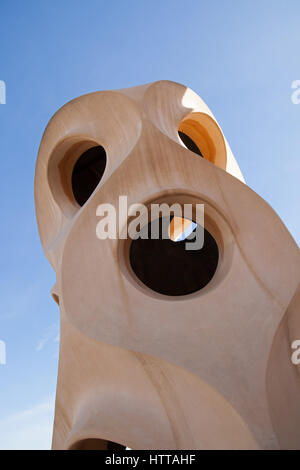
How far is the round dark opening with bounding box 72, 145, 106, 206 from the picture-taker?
415 inches

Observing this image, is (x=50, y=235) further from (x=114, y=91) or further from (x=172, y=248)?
(x=172, y=248)

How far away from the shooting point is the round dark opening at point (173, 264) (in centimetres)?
1204

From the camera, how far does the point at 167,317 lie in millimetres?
6742

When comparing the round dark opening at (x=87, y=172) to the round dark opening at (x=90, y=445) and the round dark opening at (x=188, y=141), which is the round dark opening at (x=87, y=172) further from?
the round dark opening at (x=90, y=445)

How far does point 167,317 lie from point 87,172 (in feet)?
18.9

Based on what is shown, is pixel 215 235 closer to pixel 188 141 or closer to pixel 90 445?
pixel 188 141

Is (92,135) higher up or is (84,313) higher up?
(92,135)

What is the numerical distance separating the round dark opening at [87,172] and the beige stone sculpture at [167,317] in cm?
141

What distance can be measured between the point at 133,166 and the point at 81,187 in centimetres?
376

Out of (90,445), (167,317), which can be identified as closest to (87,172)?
(167,317)

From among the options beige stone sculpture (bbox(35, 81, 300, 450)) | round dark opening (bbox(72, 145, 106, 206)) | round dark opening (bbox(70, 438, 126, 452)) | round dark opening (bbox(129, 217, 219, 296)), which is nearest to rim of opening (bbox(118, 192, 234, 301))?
beige stone sculpture (bbox(35, 81, 300, 450))

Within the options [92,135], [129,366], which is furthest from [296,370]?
[92,135]

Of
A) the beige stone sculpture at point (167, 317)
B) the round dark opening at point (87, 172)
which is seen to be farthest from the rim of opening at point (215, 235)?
the round dark opening at point (87, 172)
